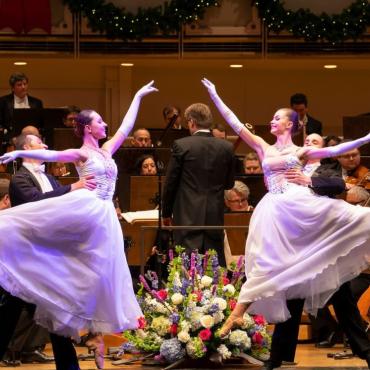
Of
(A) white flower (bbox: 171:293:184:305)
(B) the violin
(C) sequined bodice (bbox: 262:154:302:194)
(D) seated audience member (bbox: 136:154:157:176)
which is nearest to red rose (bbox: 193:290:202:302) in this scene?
(A) white flower (bbox: 171:293:184:305)

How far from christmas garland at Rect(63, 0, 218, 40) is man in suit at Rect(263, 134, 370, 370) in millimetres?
6449

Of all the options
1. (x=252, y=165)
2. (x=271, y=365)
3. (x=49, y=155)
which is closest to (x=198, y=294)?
(x=271, y=365)

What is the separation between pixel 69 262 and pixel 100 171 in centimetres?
64

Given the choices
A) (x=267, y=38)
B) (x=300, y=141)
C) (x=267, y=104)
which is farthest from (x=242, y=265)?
(x=267, y=104)

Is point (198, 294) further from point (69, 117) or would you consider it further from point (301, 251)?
point (69, 117)

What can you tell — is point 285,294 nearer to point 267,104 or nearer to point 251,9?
point 251,9

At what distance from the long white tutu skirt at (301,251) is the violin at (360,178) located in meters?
2.04

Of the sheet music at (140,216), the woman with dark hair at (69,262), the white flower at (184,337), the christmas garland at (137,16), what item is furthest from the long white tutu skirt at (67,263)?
the christmas garland at (137,16)

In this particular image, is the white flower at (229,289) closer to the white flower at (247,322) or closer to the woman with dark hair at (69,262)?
the white flower at (247,322)

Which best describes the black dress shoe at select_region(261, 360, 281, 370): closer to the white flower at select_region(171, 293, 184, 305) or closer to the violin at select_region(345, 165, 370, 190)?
the white flower at select_region(171, 293, 184, 305)

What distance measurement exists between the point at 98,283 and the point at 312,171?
1894 mm

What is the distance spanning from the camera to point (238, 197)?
10.0 meters

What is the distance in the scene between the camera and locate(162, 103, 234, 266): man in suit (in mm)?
9109

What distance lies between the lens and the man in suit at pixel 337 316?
7746 millimetres
